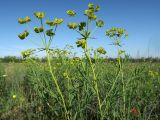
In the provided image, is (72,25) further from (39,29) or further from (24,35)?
(24,35)

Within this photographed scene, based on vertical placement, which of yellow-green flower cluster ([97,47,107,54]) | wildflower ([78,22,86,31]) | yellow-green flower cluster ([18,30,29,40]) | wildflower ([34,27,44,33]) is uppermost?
wildflower ([78,22,86,31])

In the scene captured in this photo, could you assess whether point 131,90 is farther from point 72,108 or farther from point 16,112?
point 16,112

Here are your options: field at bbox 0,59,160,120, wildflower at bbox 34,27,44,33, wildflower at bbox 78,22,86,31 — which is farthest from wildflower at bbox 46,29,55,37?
field at bbox 0,59,160,120

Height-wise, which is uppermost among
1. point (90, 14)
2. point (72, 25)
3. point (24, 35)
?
point (90, 14)

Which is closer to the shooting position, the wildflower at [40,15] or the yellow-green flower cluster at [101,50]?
the wildflower at [40,15]

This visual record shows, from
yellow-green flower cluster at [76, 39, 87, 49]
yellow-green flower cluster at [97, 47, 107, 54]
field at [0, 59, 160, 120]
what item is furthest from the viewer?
field at [0, 59, 160, 120]

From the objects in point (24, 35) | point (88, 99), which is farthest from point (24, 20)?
point (88, 99)

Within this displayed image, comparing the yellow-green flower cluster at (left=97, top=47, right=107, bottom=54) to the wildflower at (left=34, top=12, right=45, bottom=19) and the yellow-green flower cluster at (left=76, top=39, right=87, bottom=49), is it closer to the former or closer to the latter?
the yellow-green flower cluster at (left=76, top=39, right=87, bottom=49)

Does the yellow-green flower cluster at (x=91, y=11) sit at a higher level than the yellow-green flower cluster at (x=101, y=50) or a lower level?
higher

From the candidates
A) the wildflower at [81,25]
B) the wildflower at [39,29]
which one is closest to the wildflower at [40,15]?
the wildflower at [39,29]

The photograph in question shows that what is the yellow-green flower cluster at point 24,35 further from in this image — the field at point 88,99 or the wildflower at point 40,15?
the field at point 88,99

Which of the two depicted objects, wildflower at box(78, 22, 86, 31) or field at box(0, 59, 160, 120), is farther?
field at box(0, 59, 160, 120)

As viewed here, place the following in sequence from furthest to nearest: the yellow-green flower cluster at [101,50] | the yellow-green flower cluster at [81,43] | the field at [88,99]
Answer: the field at [88,99]
the yellow-green flower cluster at [101,50]
the yellow-green flower cluster at [81,43]

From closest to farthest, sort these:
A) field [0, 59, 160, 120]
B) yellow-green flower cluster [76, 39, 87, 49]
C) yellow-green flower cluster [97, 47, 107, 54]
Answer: yellow-green flower cluster [76, 39, 87, 49] < yellow-green flower cluster [97, 47, 107, 54] < field [0, 59, 160, 120]
